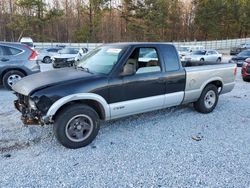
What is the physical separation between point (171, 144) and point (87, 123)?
1.47 metres

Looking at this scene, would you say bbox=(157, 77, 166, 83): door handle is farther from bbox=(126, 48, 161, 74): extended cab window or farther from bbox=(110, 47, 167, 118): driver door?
bbox=(126, 48, 161, 74): extended cab window

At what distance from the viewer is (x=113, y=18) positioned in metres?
44.9

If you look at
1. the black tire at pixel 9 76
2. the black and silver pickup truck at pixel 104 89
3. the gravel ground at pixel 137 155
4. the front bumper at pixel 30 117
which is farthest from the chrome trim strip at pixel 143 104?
the black tire at pixel 9 76

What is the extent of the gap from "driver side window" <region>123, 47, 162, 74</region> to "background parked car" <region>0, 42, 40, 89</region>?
4.84 m

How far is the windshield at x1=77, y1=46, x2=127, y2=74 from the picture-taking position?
404 cm

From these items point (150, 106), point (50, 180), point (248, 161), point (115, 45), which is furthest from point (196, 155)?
point (115, 45)

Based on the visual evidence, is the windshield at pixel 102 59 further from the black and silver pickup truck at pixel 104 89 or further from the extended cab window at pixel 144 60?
the extended cab window at pixel 144 60

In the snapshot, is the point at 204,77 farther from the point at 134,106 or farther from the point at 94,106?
the point at 94,106

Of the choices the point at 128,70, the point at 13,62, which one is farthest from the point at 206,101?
the point at 13,62

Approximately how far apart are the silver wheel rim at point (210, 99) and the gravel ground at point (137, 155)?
0.46m

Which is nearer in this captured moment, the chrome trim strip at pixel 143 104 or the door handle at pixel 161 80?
the chrome trim strip at pixel 143 104

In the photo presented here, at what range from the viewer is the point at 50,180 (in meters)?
2.89

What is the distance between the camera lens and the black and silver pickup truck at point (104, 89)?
349cm

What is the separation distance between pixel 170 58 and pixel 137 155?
2.15m
